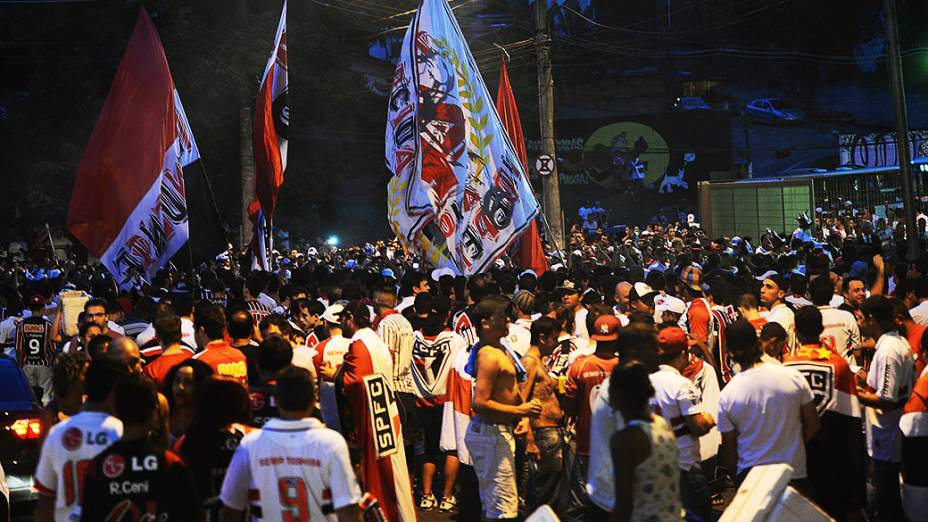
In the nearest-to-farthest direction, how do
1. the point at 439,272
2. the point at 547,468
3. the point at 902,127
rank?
the point at 547,468 → the point at 439,272 → the point at 902,127

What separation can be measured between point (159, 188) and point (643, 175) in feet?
129

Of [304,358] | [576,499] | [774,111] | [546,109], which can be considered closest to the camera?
[576,499]

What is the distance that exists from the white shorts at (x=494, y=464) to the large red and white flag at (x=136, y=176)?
22.4 ft

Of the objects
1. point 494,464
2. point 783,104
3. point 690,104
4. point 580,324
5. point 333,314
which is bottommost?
point 494,464

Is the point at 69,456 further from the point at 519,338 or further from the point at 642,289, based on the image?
the point at 642,289

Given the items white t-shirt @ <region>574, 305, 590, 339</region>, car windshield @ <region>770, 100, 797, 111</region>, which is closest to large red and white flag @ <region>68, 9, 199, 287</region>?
white t-shirt @ <region>574, 305, 590, 339</region>

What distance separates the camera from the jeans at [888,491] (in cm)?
809

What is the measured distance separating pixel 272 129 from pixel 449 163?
2.94m

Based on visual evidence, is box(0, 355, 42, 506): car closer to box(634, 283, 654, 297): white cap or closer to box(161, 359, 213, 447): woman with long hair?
box(161, 359, 213, 447): woman with long hair

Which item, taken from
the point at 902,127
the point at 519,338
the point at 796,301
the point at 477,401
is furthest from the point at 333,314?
the point at 902,127

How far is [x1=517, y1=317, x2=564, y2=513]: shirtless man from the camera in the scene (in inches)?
329

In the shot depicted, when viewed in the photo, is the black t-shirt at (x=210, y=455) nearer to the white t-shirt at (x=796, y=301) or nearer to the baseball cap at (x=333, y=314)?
the baseball cap at (x=333, y=314)

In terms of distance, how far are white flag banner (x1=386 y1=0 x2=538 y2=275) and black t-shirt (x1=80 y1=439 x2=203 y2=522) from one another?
8.62 metres

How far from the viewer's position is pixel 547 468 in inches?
335
